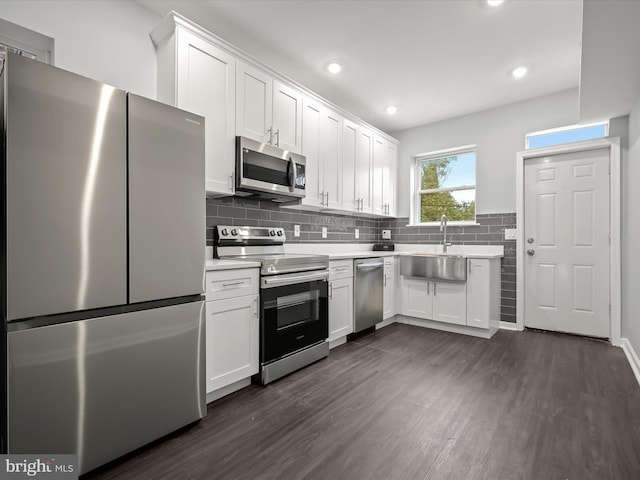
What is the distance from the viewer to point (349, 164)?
3936 mm

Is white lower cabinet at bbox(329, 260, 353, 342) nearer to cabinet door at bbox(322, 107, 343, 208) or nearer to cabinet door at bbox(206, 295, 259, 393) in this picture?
cabinet door at bbox(322, 107, 343, 208)

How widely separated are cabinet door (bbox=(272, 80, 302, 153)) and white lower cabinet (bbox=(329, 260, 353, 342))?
4.02 ft

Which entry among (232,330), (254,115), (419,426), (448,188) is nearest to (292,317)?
(232,330)

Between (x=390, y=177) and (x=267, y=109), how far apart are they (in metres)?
2.44

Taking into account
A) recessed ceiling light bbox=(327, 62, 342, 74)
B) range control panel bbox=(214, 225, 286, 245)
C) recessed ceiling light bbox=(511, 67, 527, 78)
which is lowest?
range control panel bbox=(214, 225, 286, 245)

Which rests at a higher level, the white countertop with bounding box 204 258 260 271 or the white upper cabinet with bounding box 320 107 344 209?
the white upper cabinet with bounding box 320 107 344 209

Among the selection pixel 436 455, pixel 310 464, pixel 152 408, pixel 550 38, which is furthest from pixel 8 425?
pixel 550 38

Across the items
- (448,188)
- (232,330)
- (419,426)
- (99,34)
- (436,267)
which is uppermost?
(99,34)

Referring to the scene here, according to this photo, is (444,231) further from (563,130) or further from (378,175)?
(563,130)

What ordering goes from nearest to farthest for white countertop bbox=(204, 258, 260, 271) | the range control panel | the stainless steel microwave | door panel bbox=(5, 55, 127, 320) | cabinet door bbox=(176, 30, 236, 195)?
door panel bbox=(5, 55, 127, 320)
white countertop bbox=(204, 258, 260, 271)
cabinet door bbox=(176, 30, 236, 195)
the stainless steel microwave
the range control panel

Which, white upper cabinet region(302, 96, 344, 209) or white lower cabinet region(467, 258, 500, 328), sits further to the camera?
white lower cabinet region(467, 258, 500, 328)

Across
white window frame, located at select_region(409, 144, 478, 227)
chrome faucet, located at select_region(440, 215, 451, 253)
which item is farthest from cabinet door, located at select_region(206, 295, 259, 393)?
white window frame, located at select_region(409, 144, 478, 227)

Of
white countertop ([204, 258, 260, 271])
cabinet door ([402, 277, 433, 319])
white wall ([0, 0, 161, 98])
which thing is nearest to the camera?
white wall ([0, 0, 161, 98])

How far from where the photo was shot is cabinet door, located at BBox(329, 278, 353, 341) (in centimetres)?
316
